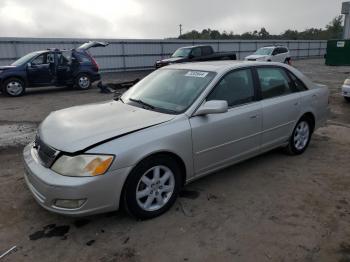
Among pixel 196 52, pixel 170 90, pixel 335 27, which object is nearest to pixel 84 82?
pixel 196 52

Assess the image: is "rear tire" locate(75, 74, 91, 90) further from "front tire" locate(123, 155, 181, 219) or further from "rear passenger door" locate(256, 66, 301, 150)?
"front tire" locate(123, 155, 181, 219)

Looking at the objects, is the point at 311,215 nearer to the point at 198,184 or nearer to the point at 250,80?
the point at 198,184

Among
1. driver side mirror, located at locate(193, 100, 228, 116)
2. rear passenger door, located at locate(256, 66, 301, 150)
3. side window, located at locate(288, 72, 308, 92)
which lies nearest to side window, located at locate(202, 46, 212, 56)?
side window, located at locate(288, 72, 308, 92)

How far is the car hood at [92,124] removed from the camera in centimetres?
299

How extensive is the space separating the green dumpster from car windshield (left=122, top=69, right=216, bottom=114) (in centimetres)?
2592

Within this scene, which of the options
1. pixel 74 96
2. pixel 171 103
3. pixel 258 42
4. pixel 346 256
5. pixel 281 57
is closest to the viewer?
pixel 346 256

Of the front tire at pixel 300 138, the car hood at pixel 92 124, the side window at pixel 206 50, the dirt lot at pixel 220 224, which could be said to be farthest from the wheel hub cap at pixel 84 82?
the front tire at pixel 300 138

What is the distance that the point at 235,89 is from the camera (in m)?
4.02

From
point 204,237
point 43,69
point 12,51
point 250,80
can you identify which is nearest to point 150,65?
point 12,51

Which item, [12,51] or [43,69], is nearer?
[43,69]

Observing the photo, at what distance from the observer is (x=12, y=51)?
57.0ft

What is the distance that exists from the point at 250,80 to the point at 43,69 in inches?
396

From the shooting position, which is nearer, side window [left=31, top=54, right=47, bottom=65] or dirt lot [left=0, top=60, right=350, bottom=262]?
dirt lot [left=0, top=60, right=350, bottom=262]

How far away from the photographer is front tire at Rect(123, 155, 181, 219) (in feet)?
10.0
